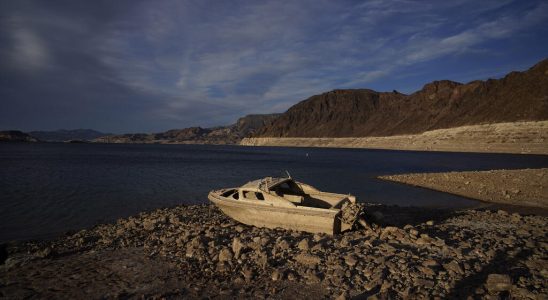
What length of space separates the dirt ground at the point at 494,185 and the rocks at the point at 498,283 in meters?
12.2

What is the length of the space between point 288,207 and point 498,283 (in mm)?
5630

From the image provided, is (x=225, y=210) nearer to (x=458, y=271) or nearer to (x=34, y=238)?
(x=34, y=238)

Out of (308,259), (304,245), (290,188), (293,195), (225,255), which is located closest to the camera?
(308,259)

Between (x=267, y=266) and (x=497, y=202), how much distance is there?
1511 centimetres

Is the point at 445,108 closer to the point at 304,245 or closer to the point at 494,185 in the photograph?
the point at 494,185

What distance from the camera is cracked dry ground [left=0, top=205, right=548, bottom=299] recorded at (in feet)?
22.0

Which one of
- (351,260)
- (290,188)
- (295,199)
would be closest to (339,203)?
(295,199)

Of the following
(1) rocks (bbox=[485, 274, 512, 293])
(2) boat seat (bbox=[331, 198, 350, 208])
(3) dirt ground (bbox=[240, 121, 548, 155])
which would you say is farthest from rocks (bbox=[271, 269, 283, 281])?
(3) dirt ground (bbox=[240, 121, 548, 155])

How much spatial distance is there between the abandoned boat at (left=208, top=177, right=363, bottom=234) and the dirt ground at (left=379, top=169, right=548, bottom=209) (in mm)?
11148

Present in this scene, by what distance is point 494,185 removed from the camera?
72.8 feet

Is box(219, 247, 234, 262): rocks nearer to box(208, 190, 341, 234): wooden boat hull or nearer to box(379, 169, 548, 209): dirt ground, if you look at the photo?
box(208, 190, 341, 234): wooden boat hull

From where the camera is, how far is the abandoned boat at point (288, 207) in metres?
10.2

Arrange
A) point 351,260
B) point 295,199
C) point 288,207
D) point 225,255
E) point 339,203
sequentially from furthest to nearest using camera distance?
1. point 295,199
2. point 339,203
3. point 288,207
4. point 225,255
5. point 351,260

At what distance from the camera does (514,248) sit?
28.9 ft
